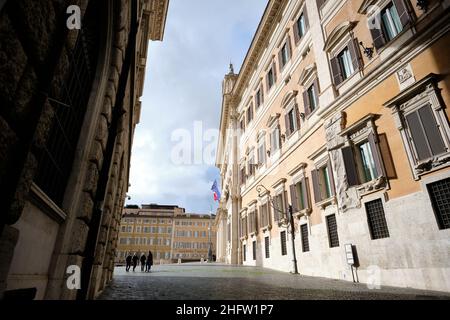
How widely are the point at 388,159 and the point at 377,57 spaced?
401 centimetres

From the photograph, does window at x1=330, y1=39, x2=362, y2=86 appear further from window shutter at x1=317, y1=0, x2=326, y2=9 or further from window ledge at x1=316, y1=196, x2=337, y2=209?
window ledge at x1=316, y1=196, x2=337, y2=209

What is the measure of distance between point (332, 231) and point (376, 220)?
2.73 meters

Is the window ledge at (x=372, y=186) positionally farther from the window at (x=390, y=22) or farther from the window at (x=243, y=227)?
the window at (x=243, y=227)

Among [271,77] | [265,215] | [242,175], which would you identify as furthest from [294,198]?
[242,175]

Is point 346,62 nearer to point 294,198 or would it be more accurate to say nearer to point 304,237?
point 294,198

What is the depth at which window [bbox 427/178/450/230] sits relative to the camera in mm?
6910

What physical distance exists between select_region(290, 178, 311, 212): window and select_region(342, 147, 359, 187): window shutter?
140 inches

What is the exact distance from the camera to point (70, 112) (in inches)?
147

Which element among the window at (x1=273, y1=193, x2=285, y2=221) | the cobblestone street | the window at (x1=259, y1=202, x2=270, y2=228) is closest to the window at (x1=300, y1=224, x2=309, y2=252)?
the window at (x1=273, y1=193, x2=285, y2=221)

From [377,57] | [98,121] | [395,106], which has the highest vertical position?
[377,57]

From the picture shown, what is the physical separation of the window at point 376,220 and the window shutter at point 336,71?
5736mm
